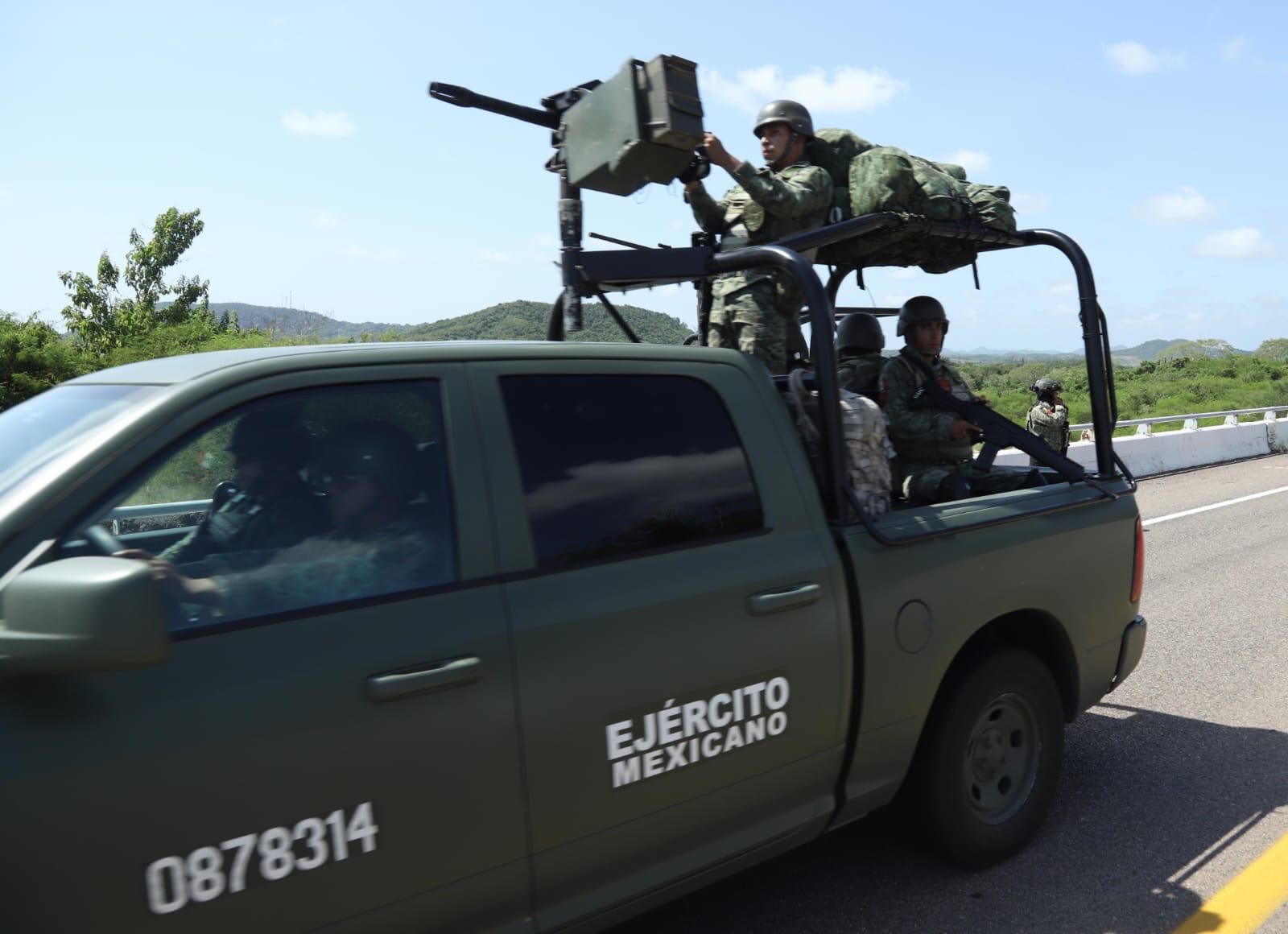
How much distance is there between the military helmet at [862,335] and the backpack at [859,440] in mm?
2275

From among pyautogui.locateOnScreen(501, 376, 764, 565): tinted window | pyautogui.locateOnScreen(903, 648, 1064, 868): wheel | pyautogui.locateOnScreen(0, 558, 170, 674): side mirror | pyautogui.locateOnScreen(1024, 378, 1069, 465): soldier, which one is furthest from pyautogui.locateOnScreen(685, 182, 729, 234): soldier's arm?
pyautogui.locateOnScreen(1024, 378, 1069, 465): soldier

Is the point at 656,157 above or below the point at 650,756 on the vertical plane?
above

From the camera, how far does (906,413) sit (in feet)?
16.8

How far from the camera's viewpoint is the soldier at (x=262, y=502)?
221 centimetres

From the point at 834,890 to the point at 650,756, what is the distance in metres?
1.38

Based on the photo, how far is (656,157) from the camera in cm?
388

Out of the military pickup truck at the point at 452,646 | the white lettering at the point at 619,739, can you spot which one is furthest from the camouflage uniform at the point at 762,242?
the white lettering at the point at 619,739

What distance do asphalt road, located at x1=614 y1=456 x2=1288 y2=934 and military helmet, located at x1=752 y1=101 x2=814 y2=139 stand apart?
304 centimetres

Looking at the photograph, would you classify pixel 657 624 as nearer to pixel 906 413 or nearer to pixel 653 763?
pixel 653 763

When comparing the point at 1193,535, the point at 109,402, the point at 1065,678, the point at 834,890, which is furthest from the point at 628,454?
the point at 1193,535

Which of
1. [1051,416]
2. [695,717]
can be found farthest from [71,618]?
[1051,416]

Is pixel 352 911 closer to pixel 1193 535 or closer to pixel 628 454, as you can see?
pixel 628 454

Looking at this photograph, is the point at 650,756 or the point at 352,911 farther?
the point at 650,756

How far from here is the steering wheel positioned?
6.57 feet
